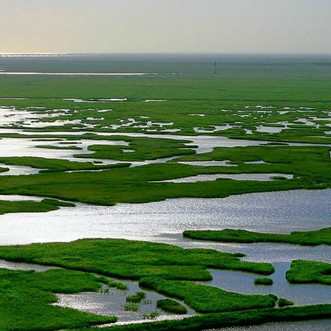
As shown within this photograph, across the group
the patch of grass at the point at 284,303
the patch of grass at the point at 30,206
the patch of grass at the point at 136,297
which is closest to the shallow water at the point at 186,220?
the patch of grass at the point at 30,206

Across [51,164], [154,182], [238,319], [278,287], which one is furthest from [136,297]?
[51,164]

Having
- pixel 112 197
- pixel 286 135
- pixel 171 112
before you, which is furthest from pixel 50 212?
pixel 171 112

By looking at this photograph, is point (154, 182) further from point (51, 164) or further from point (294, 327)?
point (294, 327)

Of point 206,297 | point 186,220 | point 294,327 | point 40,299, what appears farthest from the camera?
point 186,220

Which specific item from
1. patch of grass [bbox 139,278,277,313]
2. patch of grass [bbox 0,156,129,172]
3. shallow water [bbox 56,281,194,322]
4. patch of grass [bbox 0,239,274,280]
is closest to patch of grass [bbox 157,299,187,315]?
Answer: shallow water [bbox 56,281,194,322]

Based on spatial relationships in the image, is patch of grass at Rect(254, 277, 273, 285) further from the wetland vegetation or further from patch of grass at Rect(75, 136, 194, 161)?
patch of grass at Rect(75, 136, 194, 161)

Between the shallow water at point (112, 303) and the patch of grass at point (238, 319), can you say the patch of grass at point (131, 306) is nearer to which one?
the shallow water at point (112, 303)
